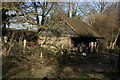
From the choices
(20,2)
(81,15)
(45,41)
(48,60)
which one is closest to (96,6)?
(81,15)

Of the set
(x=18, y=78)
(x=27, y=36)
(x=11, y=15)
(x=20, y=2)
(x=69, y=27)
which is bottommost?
(x=18, y=78)

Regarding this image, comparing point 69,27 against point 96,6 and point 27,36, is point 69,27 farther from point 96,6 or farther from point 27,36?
point 96,6

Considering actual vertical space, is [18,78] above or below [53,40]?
below

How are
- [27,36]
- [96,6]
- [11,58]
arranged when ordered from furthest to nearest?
[96,6] < [27,36] < [11,58]

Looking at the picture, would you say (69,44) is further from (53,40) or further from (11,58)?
(11,58)

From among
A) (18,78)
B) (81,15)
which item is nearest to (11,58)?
(18,78)

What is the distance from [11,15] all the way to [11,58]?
24.9 ft

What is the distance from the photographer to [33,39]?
62.5 ft

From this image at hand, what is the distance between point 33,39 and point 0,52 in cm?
1016

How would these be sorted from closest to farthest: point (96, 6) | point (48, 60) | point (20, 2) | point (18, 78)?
point (18, 78)
point (48, 60)
point (20, 2)
point (96, 6)

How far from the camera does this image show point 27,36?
17484mm

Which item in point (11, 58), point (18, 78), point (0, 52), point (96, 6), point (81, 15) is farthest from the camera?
point (96, 6)

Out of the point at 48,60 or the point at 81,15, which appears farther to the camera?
the point at 81,15

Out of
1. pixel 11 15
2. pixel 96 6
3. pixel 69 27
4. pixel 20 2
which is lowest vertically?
pixel 69 27
